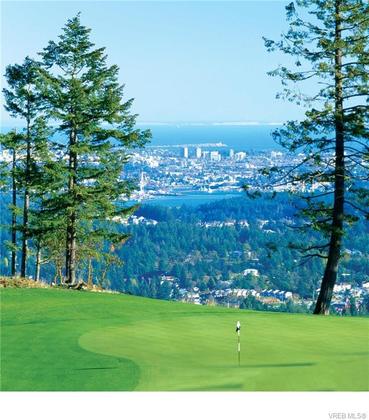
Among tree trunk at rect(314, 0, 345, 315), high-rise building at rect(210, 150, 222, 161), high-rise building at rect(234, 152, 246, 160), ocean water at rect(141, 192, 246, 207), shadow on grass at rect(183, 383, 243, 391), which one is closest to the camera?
shadow on grass at rect(183, 383, 243, 391)

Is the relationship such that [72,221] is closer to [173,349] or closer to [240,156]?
[173,349]

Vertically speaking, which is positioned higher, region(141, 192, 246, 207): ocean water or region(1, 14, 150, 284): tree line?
region(1, 14, 150, 284): tree line

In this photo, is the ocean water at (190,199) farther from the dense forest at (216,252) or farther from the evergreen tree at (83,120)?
the evergreen tree at (83,120)

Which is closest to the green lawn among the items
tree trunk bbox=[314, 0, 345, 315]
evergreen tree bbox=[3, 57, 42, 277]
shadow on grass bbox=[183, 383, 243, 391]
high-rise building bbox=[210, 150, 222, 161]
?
shadow on grass bbox=[183, 383, 243, 391]

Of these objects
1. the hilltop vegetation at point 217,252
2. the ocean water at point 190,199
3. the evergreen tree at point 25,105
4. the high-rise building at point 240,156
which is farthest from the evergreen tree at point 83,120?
the high-rise building at point 240,156

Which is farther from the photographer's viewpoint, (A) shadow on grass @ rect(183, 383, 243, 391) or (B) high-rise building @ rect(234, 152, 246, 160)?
(B) high-rise building @ rect(234, 152, 246, 160)

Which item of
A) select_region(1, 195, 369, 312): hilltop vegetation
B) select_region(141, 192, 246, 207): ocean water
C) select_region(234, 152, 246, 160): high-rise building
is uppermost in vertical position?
select_region(234, 152, 246, 160): high-rise building

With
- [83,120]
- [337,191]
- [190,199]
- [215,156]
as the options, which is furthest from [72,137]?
A: [215,156]

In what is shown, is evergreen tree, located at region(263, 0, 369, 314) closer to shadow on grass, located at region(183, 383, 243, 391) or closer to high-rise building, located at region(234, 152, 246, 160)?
shadow on grass, located at region(183, 383, 243, 391)
